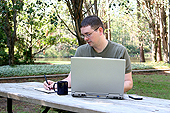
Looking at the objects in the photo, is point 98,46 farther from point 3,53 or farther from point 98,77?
point 3,53

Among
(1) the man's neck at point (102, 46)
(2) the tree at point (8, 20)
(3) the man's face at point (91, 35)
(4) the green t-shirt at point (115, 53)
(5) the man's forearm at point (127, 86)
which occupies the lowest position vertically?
(5) the man's forearm at point (127, 86)

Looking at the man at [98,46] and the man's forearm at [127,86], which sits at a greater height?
the man at [98,46]

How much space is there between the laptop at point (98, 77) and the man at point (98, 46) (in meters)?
0.34

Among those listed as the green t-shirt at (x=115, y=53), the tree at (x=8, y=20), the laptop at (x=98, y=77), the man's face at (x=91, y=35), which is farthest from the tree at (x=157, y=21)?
the laptop at (x=98, y=77)

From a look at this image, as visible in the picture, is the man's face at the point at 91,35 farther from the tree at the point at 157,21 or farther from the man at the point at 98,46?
the tree at the point at 157,21

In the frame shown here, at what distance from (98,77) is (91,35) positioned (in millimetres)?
583

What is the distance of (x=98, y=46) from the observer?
2.33 m

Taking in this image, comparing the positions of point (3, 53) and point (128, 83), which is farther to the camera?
point (3, 53)

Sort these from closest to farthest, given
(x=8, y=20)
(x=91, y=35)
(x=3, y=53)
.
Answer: (x=91, y=35) → (x=8, y=20) → (x=3, y=53)

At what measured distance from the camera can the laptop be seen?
1.76 m

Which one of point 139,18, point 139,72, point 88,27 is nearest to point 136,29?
point 139,18

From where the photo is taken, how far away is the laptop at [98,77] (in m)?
1.76

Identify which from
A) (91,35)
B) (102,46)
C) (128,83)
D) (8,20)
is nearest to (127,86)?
(128,83)
